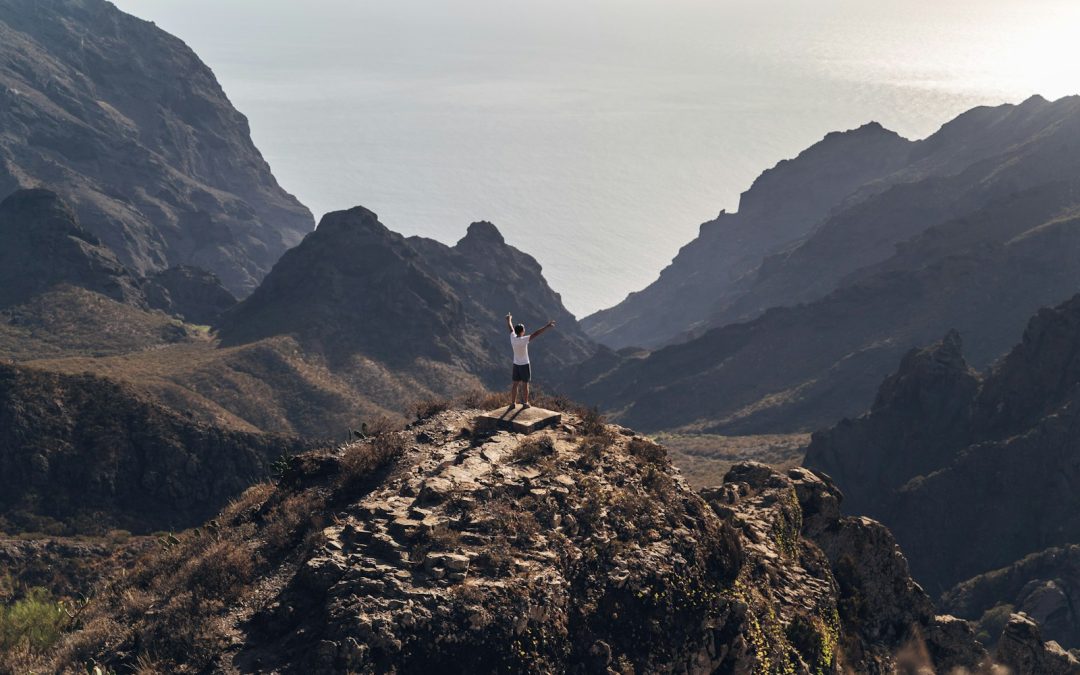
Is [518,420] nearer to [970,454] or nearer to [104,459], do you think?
[104,459]

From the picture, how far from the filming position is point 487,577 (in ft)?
91.7

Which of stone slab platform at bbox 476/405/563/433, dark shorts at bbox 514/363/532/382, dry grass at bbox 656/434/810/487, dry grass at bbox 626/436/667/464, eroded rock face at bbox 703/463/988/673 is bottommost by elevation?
dry grass at bbox 656/434/810/487

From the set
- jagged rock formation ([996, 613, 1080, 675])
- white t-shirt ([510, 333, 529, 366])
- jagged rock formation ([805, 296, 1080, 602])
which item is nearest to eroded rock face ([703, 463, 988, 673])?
jagged rock formation ([996, 613, 1080, 675])

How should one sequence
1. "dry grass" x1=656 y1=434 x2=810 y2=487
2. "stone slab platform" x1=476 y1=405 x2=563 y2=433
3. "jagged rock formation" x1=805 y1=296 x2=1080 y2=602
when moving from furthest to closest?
1. "dry grass" x1=656 y1=434 x2=810 y2=487
2. "jagged rock formation" x1=805 y1=296 x2=1080 y2=602
3. "stone slab platform" x1=476 y1=405 x2=563 y2=433

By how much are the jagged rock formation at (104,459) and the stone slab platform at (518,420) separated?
70798 millimetres

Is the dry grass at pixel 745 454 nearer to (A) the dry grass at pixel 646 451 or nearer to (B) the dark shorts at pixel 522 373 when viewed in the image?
(B) the dark shorts at pixel 522 373

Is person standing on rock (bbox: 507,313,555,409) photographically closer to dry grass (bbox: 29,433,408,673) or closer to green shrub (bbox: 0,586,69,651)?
dry grass (bbox: 29,433,408,673)

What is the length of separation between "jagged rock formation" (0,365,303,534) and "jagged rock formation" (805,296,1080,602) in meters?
78.3

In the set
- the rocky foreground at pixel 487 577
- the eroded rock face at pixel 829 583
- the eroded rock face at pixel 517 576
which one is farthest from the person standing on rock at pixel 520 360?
the eroded rock face at pixel 829 583

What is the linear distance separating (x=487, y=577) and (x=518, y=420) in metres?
8.25

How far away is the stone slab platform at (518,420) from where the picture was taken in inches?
1390

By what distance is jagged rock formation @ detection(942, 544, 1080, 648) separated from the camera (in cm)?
11400

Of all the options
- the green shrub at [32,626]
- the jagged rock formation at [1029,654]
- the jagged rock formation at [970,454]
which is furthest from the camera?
the jagged rock formation at [970,454]

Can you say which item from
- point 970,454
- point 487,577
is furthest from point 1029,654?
point 970,454
